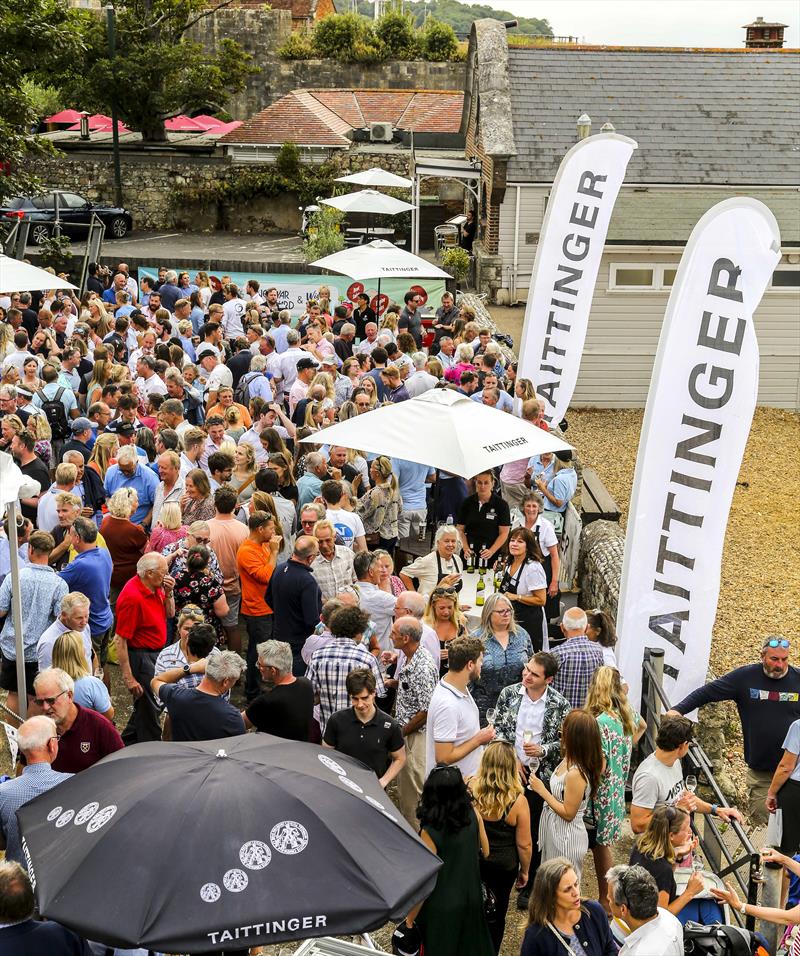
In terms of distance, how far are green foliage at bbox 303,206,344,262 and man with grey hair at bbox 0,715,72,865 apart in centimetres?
2030

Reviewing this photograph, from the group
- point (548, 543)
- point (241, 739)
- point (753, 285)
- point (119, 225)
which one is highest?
point (753, 285)

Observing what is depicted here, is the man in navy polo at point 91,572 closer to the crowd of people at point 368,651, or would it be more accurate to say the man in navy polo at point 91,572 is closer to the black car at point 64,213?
the crowd of people at point 368,651

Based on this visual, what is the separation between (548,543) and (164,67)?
32.9 metres

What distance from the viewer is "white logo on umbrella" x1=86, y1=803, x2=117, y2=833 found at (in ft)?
14.1

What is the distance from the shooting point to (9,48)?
20.7 meters

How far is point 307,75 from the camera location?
52.3 meters

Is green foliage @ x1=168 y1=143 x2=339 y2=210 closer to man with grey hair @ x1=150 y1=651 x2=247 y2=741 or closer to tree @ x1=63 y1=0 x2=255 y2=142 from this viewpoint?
tree @ x1=63 y1=0 x2=255 y2=142

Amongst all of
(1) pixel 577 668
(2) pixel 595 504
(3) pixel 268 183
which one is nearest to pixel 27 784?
(1) pixel 577 668

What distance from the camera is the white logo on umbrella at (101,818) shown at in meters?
4.30

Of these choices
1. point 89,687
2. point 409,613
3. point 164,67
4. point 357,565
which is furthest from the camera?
point 164,67

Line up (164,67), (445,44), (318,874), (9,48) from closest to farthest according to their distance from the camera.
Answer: (318,874) < (9,48) < (164,67) < (445,44)

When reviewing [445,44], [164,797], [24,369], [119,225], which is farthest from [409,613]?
[445,44]

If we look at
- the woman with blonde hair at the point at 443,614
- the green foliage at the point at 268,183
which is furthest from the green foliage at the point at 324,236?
the woman with blonde hair at the point at 443,614

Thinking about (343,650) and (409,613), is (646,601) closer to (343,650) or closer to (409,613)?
(409,613)
